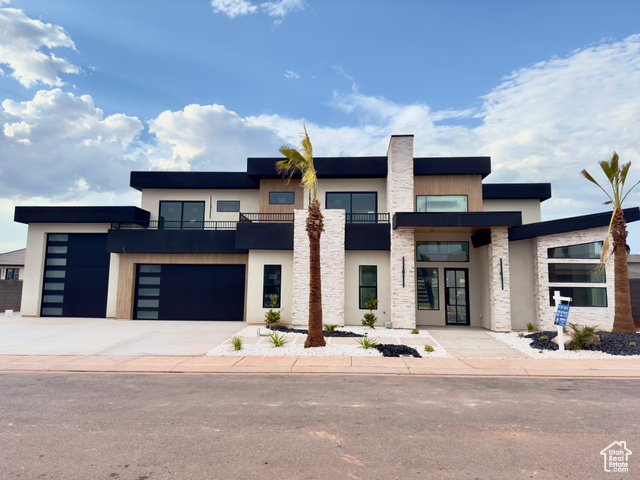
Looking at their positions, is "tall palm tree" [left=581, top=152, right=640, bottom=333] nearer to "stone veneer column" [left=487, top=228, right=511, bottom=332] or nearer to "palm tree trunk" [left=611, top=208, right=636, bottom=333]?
"palm tree trunk" [left=611, top=208, right=636, bottom=333]

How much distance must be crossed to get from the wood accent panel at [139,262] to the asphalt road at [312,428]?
39.5ft

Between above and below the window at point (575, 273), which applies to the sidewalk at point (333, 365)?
below

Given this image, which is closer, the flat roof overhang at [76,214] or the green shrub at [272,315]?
the green shrub at [272,315]

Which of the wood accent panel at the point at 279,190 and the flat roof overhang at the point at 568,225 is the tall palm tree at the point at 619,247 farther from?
the wood accent panel at the point at 279,190

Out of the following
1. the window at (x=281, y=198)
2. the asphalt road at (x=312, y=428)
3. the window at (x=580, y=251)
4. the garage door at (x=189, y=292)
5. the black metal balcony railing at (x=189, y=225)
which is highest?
the window at (x=281, y=198)

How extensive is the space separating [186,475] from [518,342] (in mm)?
13963

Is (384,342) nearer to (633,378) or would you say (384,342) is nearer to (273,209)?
(633,378)

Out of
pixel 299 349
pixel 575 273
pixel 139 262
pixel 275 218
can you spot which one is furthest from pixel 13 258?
pixel 575 273

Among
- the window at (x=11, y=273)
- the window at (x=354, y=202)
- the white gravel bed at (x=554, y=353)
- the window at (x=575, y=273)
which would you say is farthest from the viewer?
the window at (x=11, y=273)

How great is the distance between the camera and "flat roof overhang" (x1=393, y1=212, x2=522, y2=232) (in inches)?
674

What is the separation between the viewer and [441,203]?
20.2m

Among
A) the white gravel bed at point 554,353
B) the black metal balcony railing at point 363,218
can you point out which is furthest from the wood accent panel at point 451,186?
the white gravel bed at point 554,353

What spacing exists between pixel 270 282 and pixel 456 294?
9.70 metres

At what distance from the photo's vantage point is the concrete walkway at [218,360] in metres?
11.1
